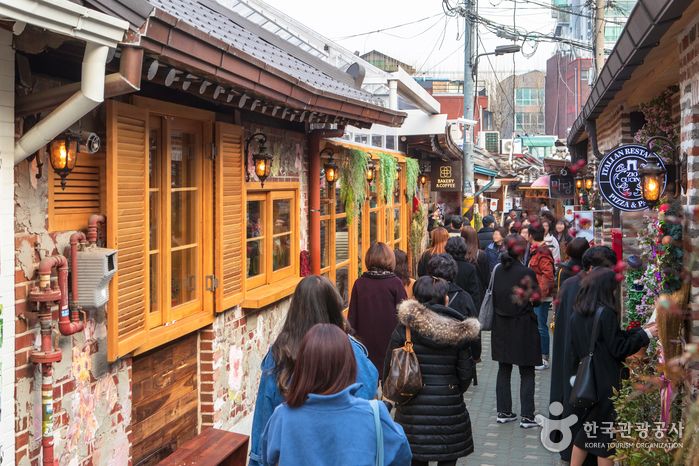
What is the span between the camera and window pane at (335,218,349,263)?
35.4 ft

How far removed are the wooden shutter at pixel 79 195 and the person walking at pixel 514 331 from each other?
4443 mm

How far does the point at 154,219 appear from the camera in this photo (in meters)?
5.53

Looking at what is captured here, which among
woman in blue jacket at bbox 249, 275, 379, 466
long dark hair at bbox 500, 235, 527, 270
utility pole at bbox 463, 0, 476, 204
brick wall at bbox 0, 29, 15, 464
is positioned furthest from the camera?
utility pole at bbox 463, 0, 476, 204

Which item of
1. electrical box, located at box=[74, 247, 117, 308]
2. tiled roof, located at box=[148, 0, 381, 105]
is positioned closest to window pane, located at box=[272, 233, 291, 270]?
tiled roof, located at box=[148, 0, 381, 105]

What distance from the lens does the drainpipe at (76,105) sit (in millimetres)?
3432

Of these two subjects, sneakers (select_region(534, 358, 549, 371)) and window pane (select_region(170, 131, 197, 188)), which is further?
sneakers (select_region(534, 358, 549, 371))

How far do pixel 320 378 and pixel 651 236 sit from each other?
425 centimetres

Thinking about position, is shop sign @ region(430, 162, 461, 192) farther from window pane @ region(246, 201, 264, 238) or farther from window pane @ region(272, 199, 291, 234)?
window pane @ region(246, 201, 264, 238)

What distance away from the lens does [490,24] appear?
19125mm

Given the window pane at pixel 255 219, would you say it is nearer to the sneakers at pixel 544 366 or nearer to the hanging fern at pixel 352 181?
the hanging fern at pixel 352 181

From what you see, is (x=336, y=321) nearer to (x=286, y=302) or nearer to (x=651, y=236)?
(x=651, y=236)

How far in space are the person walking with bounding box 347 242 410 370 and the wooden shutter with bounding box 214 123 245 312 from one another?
3.48ft

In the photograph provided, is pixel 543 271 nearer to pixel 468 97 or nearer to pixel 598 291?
pixel 598 291

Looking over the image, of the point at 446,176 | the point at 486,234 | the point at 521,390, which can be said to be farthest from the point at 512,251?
the point at 446,176
